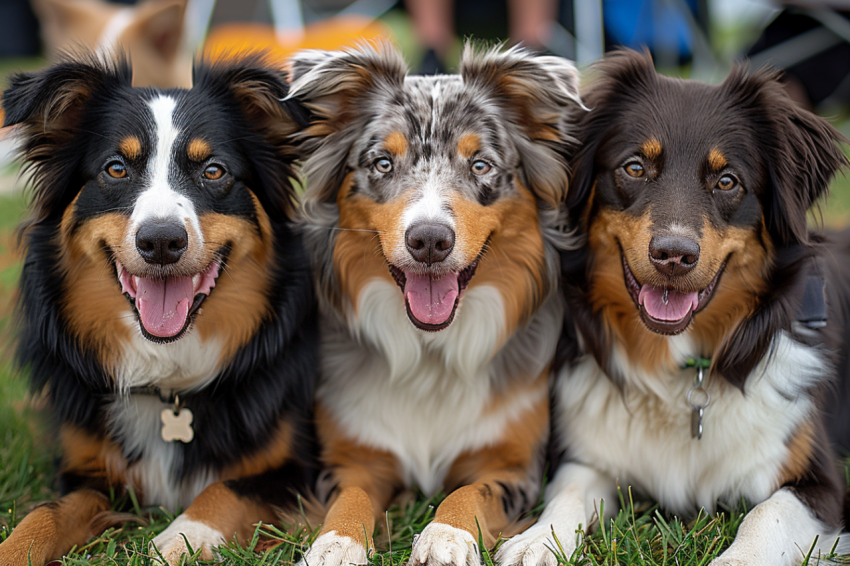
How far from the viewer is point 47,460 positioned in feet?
11.7

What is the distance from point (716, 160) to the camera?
2955mm

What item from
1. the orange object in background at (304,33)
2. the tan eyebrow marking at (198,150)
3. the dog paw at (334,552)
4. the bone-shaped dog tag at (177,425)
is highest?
the orange object in background at (304,33)

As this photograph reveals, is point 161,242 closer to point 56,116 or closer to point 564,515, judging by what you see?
point 56,116

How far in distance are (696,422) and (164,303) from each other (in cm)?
218

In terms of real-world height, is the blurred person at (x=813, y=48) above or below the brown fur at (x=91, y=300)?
above

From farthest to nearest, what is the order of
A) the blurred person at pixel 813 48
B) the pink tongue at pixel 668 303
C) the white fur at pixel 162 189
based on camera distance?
the blurred person at pixel 813 48 → the pink tongue at pixel 668 303 → the white fur at pixel 162 189

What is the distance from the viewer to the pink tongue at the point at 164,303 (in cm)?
294

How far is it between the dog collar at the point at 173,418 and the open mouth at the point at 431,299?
1.01m

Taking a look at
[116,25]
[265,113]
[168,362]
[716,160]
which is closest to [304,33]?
[116,25]

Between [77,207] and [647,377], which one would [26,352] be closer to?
[77,207]

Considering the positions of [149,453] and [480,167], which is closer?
[149,453]

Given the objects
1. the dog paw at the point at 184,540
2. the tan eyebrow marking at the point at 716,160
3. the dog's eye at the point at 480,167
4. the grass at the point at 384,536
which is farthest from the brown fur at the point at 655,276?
the dog paw at the point at 184,540

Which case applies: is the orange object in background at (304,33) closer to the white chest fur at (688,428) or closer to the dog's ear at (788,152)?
the dog's ear at (788,152)

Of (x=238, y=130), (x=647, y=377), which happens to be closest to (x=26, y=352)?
(x=238, y=130)
